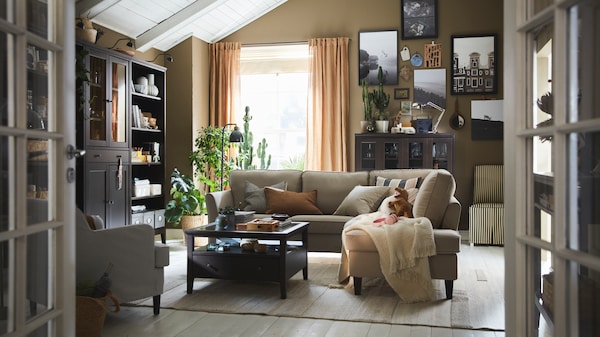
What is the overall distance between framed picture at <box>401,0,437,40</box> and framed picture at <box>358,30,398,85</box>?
0.58 ft

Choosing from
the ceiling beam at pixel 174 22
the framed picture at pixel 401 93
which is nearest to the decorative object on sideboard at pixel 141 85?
the ceiling beam at pixel 174 22

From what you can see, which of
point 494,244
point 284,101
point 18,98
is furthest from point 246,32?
point 18,98

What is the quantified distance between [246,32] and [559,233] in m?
7.22

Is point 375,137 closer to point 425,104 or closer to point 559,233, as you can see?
point 425,104

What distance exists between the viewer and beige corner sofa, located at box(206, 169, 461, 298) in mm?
4605

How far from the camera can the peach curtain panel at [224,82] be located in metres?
8.64

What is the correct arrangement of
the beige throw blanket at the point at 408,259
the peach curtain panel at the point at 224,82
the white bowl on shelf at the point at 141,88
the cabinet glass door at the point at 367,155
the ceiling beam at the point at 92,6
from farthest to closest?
1. the peach curtain panel at the point at 224,82
2. the cabinet glass door at the point at 367,155
3. the white bowl on shelf at the point at 141,88
4. the ceiling beam at the point at 92,6
5. the beige throw blanket at the point at 408,259

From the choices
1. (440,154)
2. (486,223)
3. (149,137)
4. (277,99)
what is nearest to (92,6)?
(149,137)

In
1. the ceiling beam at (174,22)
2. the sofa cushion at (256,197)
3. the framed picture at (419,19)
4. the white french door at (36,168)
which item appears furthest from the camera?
the framed picture at (419,19)

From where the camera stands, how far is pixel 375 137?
304 inches

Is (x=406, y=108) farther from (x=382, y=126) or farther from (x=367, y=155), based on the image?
(x=367, y=155)

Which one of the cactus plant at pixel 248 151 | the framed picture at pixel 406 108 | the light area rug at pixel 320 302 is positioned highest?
the framed picture at pixel 406 108

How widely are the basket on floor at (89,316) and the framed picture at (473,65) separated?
18.9 feet

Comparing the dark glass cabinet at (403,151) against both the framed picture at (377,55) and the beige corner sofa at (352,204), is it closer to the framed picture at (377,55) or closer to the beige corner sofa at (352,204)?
the framed picture at (377,55)
